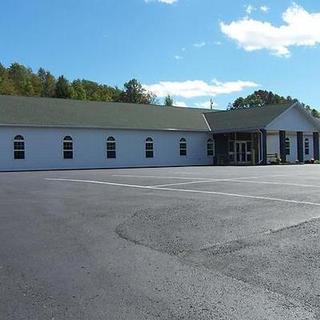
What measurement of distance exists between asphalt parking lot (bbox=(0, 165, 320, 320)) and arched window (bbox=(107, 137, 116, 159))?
27.6 m

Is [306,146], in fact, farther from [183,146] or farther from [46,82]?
[46,82]

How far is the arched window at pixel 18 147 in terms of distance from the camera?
3566 centimetres

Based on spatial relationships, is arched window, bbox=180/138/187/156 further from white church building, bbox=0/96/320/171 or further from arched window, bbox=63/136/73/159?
arched window, bbox=63/136/73/159

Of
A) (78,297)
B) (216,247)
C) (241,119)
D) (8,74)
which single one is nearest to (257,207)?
(216,247)

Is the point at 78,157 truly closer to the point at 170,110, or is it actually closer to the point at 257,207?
the point at 170,110

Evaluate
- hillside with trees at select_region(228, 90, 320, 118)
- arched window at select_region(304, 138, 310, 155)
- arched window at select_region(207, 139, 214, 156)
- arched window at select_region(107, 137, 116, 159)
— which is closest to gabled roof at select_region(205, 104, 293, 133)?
arched window at select_region(207, 139, 214, 156)

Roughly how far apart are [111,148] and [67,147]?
3841 mm

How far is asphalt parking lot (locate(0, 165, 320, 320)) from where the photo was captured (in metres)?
5.07

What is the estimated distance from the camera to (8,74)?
90562mm

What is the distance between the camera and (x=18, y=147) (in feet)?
118

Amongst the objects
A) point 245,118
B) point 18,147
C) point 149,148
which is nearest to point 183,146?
point 149,148

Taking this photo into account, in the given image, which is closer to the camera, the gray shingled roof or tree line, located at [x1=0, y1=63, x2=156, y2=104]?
the gray shingled roof

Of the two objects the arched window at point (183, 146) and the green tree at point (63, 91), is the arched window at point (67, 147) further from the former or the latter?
the green tree at point (63, 91)

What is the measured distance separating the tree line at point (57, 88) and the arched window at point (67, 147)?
36.9 metres
